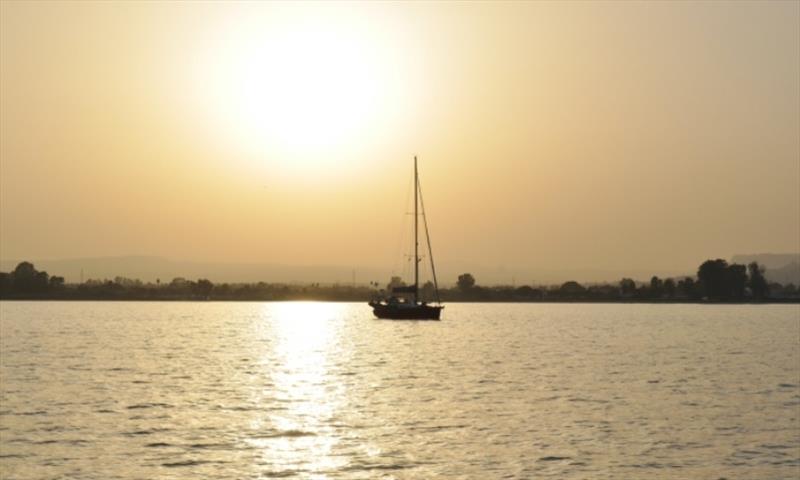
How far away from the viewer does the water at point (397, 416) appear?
128 feet

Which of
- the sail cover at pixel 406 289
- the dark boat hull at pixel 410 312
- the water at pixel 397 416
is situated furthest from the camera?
the dark boat hull at pixel 410 312

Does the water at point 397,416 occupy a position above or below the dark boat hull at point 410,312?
below

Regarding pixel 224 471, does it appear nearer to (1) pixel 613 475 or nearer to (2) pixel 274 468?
(2) pixel 274 468

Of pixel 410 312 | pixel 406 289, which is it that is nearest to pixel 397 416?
pixel 406 289

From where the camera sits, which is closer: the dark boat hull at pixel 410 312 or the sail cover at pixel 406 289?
the sail cover at pixel 406 289

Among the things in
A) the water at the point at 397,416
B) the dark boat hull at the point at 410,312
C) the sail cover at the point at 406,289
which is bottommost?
the water at the point at 397,416

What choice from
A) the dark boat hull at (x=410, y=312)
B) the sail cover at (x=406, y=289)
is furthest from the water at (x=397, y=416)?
the dark boat hull at (x=410, y=312)

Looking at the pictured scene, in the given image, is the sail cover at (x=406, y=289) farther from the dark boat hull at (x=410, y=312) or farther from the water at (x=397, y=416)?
the water at (x=397, y=416)

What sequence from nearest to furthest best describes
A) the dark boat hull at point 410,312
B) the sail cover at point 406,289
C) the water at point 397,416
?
1. the water at point 397,416
2. the sail cover at point 406,289
3. the dark boat hull at point 410,312

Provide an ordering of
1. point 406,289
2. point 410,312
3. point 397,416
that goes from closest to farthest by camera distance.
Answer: point 397,416
point 406,289
point 410,312

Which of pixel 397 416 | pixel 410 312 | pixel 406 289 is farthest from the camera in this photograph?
pixel 410 312

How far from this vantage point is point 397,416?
175ft

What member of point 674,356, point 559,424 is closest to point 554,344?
point 674,356

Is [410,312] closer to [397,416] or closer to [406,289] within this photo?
[406,289]
